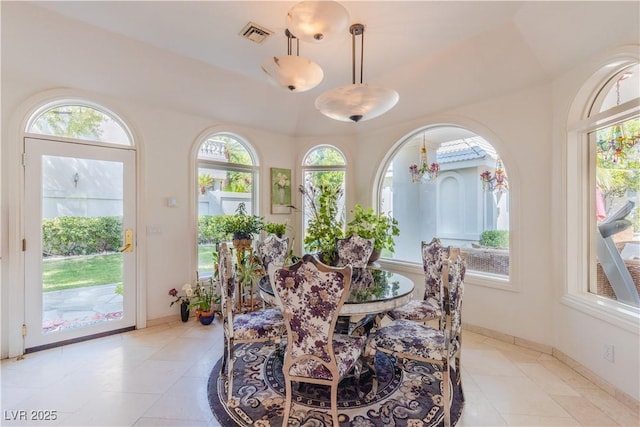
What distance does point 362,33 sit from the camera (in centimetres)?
259

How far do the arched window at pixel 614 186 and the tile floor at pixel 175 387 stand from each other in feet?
2.78

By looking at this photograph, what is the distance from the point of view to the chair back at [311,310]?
63.7 inches

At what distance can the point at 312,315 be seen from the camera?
1.66m

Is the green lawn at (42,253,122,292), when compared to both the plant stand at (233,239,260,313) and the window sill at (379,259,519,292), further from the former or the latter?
the window sill at (379,259,519,292)

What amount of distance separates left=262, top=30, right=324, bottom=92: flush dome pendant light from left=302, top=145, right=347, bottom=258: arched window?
2443mm

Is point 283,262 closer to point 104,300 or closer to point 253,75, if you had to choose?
point 104,300

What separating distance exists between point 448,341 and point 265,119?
3636 millimetres

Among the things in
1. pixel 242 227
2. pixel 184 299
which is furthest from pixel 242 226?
pixel 184 299

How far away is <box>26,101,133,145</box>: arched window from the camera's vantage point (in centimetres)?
290

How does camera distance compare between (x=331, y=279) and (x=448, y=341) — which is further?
(x=448, y=341)

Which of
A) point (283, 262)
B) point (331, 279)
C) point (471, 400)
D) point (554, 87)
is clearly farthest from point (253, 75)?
point (471, 400)

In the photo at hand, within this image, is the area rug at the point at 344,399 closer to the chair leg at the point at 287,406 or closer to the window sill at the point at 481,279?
the chair leg at the point at 287,406

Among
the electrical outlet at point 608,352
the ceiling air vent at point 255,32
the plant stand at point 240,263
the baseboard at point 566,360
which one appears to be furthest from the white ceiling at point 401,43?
the baseboard at point 566,360

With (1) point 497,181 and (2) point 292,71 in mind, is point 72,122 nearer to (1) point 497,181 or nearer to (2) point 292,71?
(2) point 292,71
